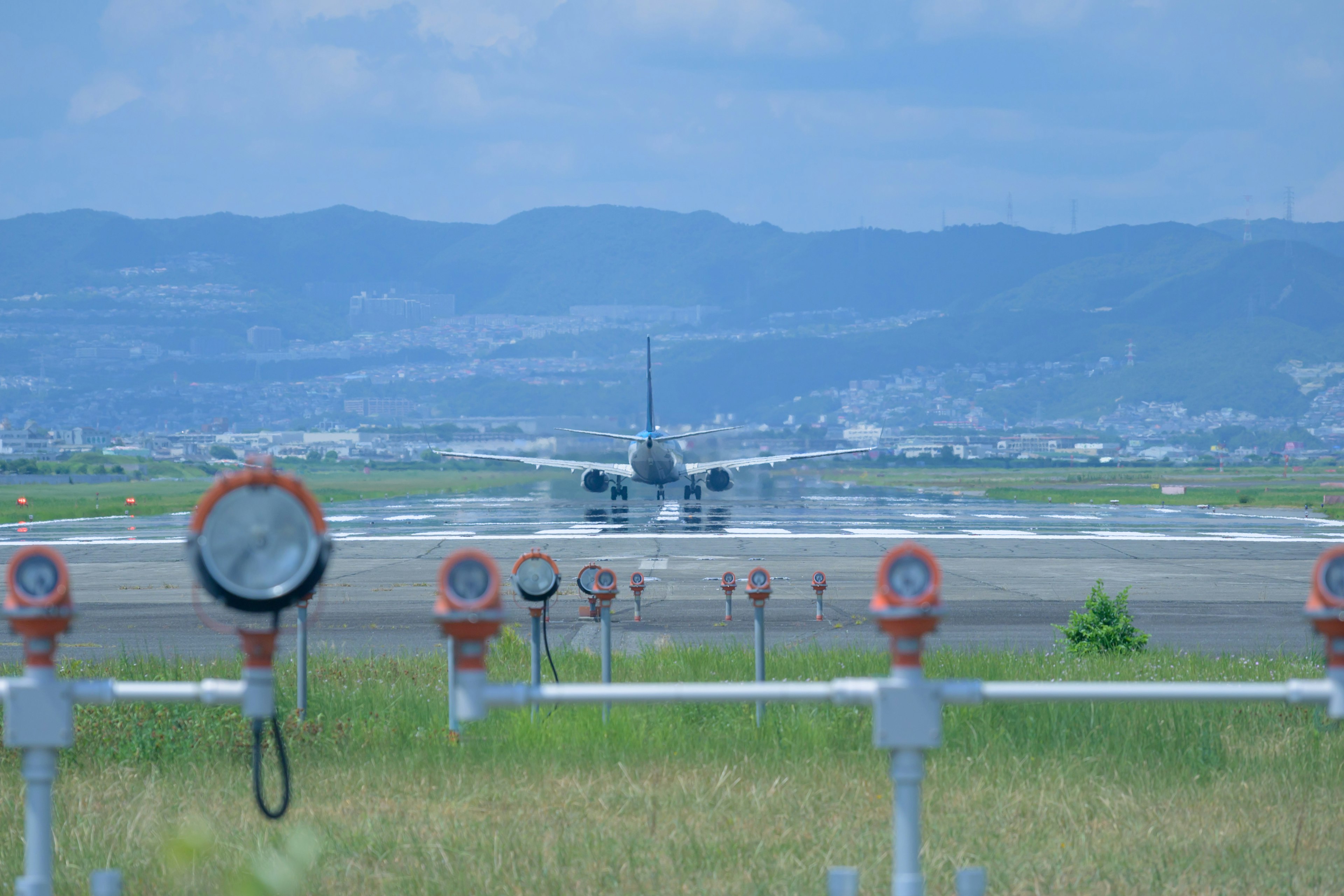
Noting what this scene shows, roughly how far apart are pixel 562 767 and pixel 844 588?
17.6 meters

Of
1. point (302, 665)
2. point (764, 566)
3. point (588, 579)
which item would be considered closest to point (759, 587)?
point (588, 579)

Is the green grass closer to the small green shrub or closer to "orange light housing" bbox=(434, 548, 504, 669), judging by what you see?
the small green shrub

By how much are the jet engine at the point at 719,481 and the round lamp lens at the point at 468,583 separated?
6314 centimetres

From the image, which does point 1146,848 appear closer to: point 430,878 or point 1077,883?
point 1077,883

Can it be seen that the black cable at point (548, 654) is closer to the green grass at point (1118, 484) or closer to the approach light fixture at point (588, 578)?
the approach light fixture at point (588, 578)

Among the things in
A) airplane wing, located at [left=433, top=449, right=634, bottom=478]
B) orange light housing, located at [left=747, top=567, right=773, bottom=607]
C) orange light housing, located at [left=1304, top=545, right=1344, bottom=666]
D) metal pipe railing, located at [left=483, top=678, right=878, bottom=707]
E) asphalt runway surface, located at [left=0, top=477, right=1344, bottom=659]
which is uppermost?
airplane wing, located at [left=433, top=449, right=634, bottom=478]

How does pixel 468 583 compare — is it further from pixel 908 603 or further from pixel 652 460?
pixel 652 460

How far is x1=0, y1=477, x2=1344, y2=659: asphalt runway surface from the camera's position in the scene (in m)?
20.4

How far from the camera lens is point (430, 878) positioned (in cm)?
746

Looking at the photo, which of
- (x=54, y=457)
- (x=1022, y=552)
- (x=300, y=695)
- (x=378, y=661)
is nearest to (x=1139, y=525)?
(x=1022, y=552)

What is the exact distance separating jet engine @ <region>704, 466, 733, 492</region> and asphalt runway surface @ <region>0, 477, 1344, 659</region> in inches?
347

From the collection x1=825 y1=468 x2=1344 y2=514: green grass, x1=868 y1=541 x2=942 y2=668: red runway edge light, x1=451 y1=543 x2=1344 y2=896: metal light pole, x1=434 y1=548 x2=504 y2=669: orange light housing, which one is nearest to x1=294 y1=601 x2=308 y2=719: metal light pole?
x1=434 y1=548 x2=504 y2=669: orange light housing

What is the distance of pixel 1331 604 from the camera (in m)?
5.07

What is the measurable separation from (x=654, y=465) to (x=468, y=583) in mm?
57052
